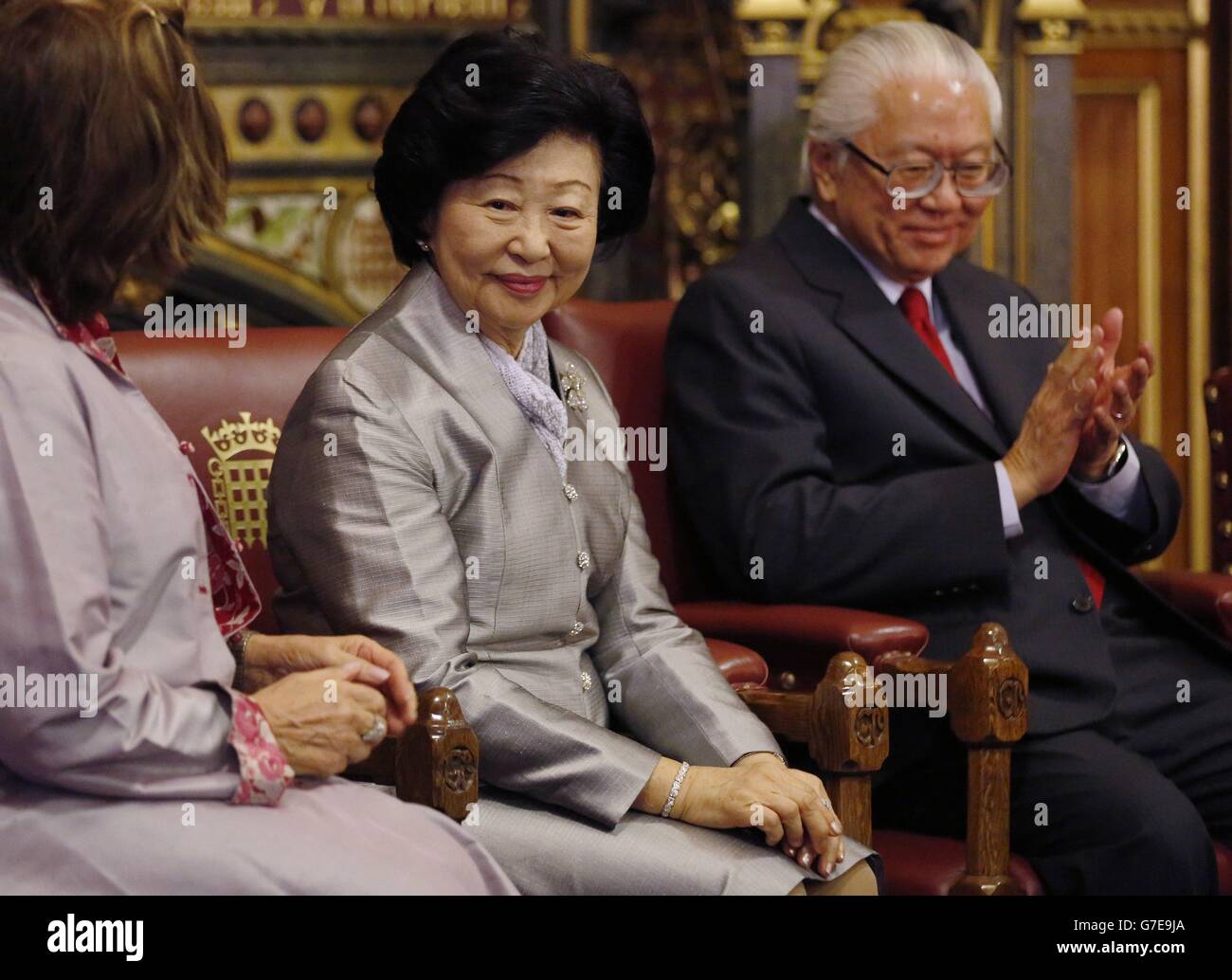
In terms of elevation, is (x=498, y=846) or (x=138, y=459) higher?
(x=138, y=459)

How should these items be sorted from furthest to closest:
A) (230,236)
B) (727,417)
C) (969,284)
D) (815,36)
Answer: (230,236) → (815,36) → (969,284) → (727,417)

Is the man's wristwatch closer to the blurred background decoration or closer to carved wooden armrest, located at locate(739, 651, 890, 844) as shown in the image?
carved wooden armrest, located at locate(739, 651, 890, 844)

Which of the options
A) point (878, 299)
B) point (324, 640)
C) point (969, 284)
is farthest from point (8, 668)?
point (969, 284)

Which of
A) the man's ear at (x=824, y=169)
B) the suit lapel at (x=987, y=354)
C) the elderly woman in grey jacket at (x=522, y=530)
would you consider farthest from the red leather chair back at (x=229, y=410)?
the suit lapel at (x=987, y=354)

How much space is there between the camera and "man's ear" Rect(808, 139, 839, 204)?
2.89 m

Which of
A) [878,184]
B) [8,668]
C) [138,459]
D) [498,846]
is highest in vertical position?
[878,184]

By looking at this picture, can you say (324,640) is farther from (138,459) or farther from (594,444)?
(594,444)

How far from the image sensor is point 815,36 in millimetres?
4117

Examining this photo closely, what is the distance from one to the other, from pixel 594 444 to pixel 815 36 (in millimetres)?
2099

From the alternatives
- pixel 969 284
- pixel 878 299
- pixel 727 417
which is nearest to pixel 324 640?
pixel 727 417

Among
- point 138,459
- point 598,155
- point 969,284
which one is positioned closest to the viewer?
point 138,459

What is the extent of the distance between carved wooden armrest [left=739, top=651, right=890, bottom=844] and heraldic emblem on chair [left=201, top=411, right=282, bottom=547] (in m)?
0.81

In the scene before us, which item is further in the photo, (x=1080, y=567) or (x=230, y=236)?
(x=230, y=236)

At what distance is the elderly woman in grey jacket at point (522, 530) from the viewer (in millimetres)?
2004
